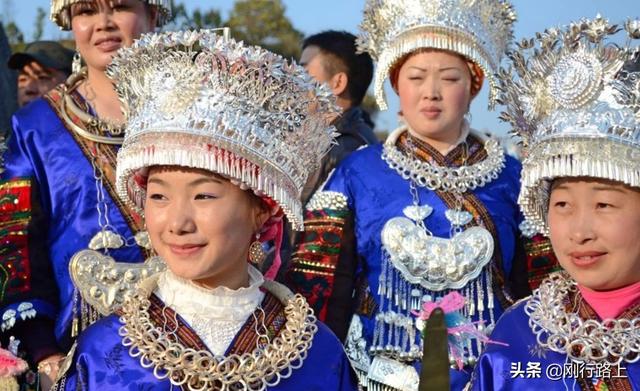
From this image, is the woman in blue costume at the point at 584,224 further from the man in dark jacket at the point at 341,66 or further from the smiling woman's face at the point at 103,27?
the man in dark jacket at the point at 341,66

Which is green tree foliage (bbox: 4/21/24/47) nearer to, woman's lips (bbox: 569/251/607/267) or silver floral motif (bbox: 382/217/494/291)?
silver floral motif (bbox: 382/217/494/291)

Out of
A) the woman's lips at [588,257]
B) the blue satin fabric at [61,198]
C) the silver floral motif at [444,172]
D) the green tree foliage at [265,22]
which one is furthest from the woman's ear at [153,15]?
the green tree foliage at [265,22]

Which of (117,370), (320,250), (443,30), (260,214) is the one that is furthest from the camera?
(443,30)

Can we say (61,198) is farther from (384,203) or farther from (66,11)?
(384,203)

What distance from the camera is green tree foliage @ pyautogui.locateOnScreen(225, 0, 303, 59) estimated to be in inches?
623

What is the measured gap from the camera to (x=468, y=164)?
5.23 m

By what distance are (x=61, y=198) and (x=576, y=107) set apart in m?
1.90

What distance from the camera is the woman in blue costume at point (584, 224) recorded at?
12.2ft

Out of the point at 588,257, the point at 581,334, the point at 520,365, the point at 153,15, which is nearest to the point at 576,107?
the point at 588,257

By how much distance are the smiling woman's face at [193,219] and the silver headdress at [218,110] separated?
55mm

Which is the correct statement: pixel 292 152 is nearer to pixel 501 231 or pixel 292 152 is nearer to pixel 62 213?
pixel 62 213

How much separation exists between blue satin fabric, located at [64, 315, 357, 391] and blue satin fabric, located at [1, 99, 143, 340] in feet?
3.13

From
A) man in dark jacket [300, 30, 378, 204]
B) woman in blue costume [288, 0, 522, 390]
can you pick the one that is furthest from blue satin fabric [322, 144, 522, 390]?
man in dark jacket [300, 30, 378, 204]

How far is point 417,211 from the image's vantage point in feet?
16.6
